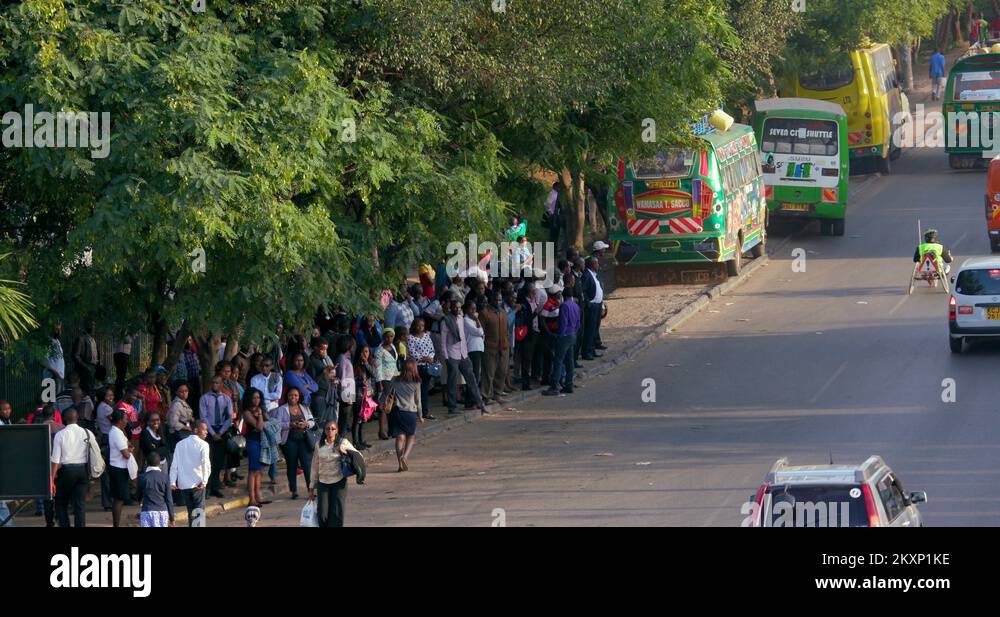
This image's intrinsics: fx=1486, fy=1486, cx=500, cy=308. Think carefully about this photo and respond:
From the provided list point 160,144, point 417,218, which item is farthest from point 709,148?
point 160,144

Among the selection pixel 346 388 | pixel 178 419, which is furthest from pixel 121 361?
pixel 178 419

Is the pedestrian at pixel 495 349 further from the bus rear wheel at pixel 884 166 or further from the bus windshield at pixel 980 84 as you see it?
the bus rear wheel at pixel 884 166

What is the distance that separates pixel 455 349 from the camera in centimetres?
2058

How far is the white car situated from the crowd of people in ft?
18.2

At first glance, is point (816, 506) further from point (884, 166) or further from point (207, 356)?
point (884, 166)

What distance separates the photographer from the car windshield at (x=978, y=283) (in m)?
22.8

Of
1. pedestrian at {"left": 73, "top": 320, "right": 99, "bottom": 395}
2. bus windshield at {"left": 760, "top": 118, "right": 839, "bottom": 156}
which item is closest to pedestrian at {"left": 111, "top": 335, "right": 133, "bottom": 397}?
pedestrian at {"left": 73, "top": 320, "right": 99, "bottom": 395}

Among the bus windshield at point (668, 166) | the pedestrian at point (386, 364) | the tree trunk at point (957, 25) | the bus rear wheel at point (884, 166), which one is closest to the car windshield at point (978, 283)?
the bus windshield at point (668, 166)

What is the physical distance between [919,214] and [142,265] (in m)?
26.9

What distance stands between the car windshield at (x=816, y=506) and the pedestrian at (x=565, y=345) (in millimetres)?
10029

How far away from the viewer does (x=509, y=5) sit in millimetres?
20031

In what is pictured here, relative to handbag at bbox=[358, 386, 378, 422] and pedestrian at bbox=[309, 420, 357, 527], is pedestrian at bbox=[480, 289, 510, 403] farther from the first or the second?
pedestrian at bbox=[309, 420, 357, 527]

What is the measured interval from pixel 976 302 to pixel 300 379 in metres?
11.0

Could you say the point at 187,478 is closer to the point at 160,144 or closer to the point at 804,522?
the point at 160,144
